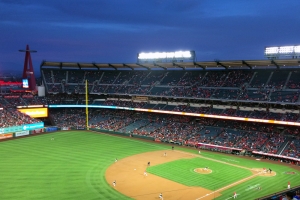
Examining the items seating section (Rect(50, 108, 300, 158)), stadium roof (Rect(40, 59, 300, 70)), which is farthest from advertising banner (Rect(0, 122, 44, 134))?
stadium roof (Rect(40, 59, 300, 70))

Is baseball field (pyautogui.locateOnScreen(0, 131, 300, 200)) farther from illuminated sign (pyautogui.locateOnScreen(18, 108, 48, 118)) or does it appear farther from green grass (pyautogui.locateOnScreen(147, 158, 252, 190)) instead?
illuminated sign (pyautogui.locateOnScreen(18, 108, 48, 118))

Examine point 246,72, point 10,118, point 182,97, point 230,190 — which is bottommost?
point 230,190

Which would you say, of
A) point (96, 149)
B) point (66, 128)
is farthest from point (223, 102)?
point (66, 128)

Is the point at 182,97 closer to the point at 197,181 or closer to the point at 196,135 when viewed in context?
the point at 196,135

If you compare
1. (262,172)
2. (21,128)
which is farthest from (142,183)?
(21,128)

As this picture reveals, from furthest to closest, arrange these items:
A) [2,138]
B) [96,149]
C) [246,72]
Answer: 1. [246,72]
2. [2,138]
3. [96,149]

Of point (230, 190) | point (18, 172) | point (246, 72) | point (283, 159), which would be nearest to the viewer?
point (230, 190)

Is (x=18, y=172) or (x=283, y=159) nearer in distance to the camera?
(x=18, y=172)

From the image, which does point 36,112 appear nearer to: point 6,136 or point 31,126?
point 31,126
